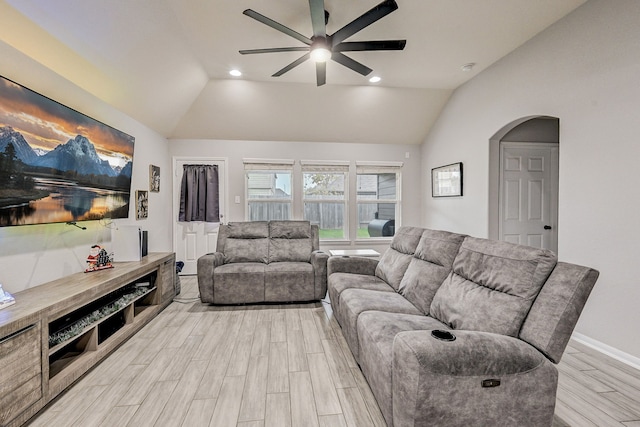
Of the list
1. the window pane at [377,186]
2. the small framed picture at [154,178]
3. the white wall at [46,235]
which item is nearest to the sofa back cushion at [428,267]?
the white wall at [46,235]

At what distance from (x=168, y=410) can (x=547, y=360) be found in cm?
204

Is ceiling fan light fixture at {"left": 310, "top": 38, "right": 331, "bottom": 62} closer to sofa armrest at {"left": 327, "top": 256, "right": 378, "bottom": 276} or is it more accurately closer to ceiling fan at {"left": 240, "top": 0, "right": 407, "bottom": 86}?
ceiling fan at {"left": 240, "top": 0, "right": 407, "bottom": 86}

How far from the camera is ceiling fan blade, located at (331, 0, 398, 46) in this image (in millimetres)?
1956

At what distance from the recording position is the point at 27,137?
6.31ft

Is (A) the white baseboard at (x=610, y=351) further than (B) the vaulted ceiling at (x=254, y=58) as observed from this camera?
No

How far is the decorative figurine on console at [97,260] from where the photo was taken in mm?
2621

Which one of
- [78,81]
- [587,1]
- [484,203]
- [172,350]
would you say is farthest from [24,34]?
[484,203]

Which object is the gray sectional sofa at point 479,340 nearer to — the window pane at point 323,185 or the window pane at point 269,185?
the window pane at point 323,185

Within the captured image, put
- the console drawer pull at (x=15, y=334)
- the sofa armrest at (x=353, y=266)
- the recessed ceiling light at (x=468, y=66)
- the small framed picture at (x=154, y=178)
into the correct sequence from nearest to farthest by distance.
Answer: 1. the console drawer pull at (x=15, y=334)
2. the sofa armrest at (x=353, y=266)
3. the recessed ceiling light at (x=468, y=66)
4. the small framed picture at (x=154, y=178)

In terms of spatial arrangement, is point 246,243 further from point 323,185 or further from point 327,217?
point 323,185

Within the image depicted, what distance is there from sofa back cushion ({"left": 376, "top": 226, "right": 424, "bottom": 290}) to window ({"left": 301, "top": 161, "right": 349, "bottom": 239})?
251 cm

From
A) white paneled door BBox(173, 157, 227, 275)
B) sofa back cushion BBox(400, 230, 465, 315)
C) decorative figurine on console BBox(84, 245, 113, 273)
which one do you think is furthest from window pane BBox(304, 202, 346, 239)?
decorative figurine on console BBox(84, 245, 113, 273)

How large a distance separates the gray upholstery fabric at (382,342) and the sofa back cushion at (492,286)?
17 cm

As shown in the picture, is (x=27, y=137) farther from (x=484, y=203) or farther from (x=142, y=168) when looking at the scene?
(x=484, y=203)
